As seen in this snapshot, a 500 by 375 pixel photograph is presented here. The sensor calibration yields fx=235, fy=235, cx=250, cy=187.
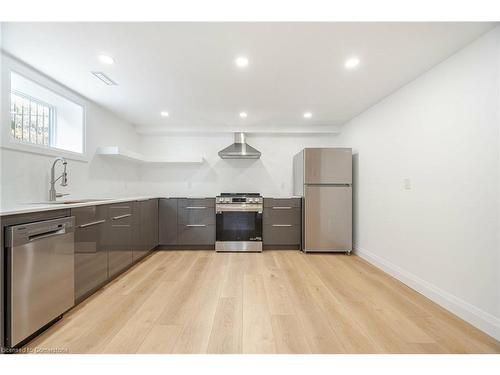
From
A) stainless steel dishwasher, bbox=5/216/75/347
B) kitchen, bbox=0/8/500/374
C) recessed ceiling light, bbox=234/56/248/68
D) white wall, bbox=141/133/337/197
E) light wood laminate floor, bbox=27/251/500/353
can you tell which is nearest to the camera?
stainless steel dishwasher, bbox=5/216/75/347

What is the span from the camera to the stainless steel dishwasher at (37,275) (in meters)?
1.44

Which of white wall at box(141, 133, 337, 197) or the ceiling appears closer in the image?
the ceiling

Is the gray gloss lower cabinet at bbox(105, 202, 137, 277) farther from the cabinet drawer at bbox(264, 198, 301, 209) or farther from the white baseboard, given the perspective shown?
the white baseboard

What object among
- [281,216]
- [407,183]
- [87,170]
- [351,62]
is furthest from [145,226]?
Result: [407,183]

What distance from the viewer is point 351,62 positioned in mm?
2193

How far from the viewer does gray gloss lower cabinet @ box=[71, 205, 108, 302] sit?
204 centimetres

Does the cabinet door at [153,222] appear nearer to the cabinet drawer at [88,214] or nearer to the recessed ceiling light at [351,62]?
the cabinet drawer at [88,214]

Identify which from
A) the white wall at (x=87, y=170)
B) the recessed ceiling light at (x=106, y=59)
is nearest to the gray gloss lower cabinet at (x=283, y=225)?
the white wall at (x=87, y=170)

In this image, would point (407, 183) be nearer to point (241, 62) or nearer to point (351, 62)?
point (351, 62)

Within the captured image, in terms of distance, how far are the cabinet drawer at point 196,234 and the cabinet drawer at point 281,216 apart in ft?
3.13

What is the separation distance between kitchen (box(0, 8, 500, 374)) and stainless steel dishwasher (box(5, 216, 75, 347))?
11 mm

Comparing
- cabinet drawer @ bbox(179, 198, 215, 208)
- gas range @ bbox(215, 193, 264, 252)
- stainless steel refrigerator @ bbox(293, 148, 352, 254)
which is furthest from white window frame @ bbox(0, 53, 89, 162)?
stainless steel refrigerator @ bbox(293, 148, 352, 254)

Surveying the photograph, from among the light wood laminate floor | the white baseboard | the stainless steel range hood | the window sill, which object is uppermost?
the stainless steel range hood
